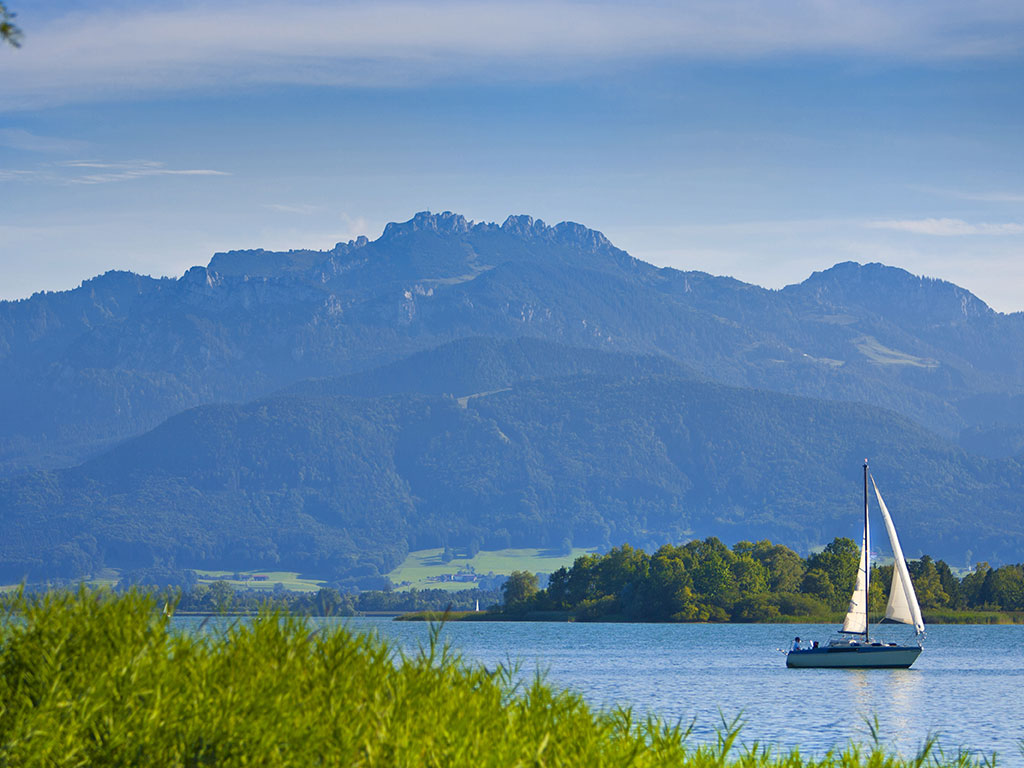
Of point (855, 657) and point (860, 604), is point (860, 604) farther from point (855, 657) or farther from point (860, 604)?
point (855, 657)

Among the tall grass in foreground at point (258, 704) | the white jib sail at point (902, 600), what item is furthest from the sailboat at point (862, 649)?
the tall grass in foreground at point (258, 704)

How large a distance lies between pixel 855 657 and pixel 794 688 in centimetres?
2330

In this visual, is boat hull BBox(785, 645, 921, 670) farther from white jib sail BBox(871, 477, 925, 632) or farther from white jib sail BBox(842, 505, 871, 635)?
white jib sail BBox(871, 477, 925, 632)

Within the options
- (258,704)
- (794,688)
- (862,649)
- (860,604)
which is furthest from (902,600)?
(258,704)

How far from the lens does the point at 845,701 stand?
81812 mm

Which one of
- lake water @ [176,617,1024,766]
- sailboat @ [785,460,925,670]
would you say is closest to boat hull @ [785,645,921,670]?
sailboat @ [785,460,925,670]

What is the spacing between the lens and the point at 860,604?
113 meters

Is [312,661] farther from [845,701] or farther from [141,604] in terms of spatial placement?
[845,701]

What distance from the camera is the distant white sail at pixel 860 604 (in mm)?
111375

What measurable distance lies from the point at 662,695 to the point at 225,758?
70.6 m

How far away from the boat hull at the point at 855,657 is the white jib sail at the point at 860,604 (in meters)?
1.54

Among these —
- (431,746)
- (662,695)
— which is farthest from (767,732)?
(431,746)

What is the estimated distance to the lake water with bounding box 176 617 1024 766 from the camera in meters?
59.4

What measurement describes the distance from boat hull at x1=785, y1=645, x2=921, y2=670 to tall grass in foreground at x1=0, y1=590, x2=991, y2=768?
9755cm
